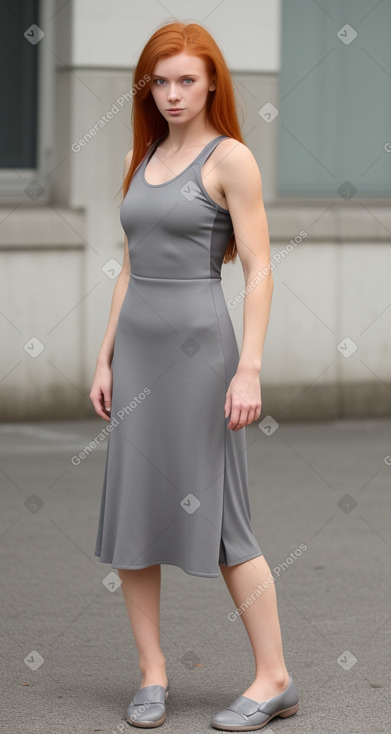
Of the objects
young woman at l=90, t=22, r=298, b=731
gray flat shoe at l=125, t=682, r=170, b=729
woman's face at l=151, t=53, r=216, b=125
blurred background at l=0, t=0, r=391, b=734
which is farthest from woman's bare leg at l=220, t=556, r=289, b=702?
blurred background at l=0, t=0, r=391, b=734

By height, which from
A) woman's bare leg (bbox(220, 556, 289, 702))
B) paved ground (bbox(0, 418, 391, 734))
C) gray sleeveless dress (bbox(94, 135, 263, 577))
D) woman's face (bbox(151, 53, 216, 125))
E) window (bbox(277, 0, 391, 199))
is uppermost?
window (bbox(277, 0, 391, 199))

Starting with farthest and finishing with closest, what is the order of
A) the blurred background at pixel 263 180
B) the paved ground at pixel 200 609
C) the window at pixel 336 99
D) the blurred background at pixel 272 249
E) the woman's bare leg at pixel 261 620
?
1. the window at pixel 336 99
2. the blurred background at pixel 263 180
3. the blurred background at pixel 272 249
4. the paved ground at pixel 200 609
5. the woman's bare leg at pixel 261 620

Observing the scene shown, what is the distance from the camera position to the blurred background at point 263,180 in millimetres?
9242

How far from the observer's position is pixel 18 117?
9.86 m

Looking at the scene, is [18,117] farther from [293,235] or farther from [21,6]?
[293,235]

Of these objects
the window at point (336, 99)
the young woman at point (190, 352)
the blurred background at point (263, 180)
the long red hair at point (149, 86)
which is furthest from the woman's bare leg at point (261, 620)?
the window at point (336, 99)

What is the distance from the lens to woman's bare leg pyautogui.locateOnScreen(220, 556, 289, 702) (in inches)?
152

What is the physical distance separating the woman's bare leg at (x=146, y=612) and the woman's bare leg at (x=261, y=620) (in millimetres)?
213

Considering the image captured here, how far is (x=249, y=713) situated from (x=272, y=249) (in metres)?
5.97

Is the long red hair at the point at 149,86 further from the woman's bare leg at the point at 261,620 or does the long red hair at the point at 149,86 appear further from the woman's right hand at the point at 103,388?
the woman's bare leg at the point at 261,620

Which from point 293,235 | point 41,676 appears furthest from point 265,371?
point 41,676

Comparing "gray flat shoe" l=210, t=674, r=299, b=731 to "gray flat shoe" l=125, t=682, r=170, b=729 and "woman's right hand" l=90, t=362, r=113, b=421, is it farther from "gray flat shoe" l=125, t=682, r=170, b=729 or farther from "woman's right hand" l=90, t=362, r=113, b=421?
"woman's right hand" l=90, t=362, r=113, b=421

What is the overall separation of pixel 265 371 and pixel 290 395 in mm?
240

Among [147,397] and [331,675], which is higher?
[147,397]
